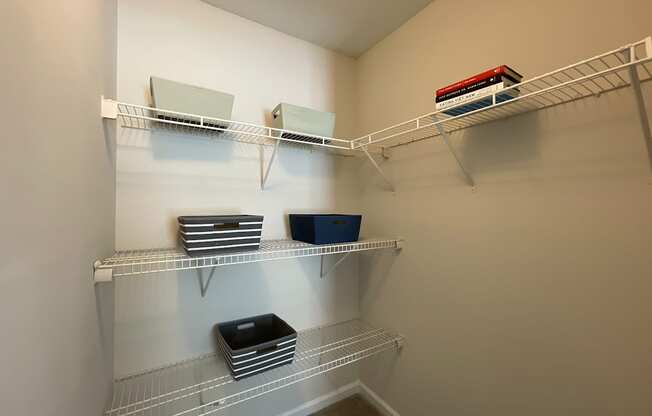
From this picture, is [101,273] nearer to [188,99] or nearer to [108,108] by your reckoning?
[108,108]

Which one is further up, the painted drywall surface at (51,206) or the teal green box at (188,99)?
the teal green box at (188,99)

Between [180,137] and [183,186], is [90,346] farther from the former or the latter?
[180,137]

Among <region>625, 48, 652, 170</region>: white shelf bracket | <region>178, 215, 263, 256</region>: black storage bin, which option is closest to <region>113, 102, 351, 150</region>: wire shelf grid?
<region>178, 215, 263, 256</region>: black storage bin

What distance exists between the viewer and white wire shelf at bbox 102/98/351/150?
3.32 feet

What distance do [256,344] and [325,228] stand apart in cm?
66

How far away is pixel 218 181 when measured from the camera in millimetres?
1388

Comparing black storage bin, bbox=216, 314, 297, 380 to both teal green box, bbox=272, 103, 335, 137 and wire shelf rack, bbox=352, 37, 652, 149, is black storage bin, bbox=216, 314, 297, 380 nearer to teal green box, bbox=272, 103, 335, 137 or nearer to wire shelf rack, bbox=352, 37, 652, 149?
teal green box, bbox=272, 103, 335, 137

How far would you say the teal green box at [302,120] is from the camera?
1330 millimetres

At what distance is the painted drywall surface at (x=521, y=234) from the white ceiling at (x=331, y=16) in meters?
0.11

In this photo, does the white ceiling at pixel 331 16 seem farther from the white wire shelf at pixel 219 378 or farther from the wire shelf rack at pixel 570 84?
the white wire shelf at pixel 219 378

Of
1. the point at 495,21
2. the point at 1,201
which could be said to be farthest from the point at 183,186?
the point at 495,21

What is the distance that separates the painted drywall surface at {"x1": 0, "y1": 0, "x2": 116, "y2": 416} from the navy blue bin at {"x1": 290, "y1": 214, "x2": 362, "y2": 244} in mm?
853

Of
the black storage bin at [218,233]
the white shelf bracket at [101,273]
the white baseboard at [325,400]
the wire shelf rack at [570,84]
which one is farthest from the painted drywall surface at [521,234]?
the white shelf bracket at [101,273]

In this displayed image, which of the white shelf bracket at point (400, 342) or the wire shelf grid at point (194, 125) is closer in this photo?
the wire shelf grid at point (194, 125)
